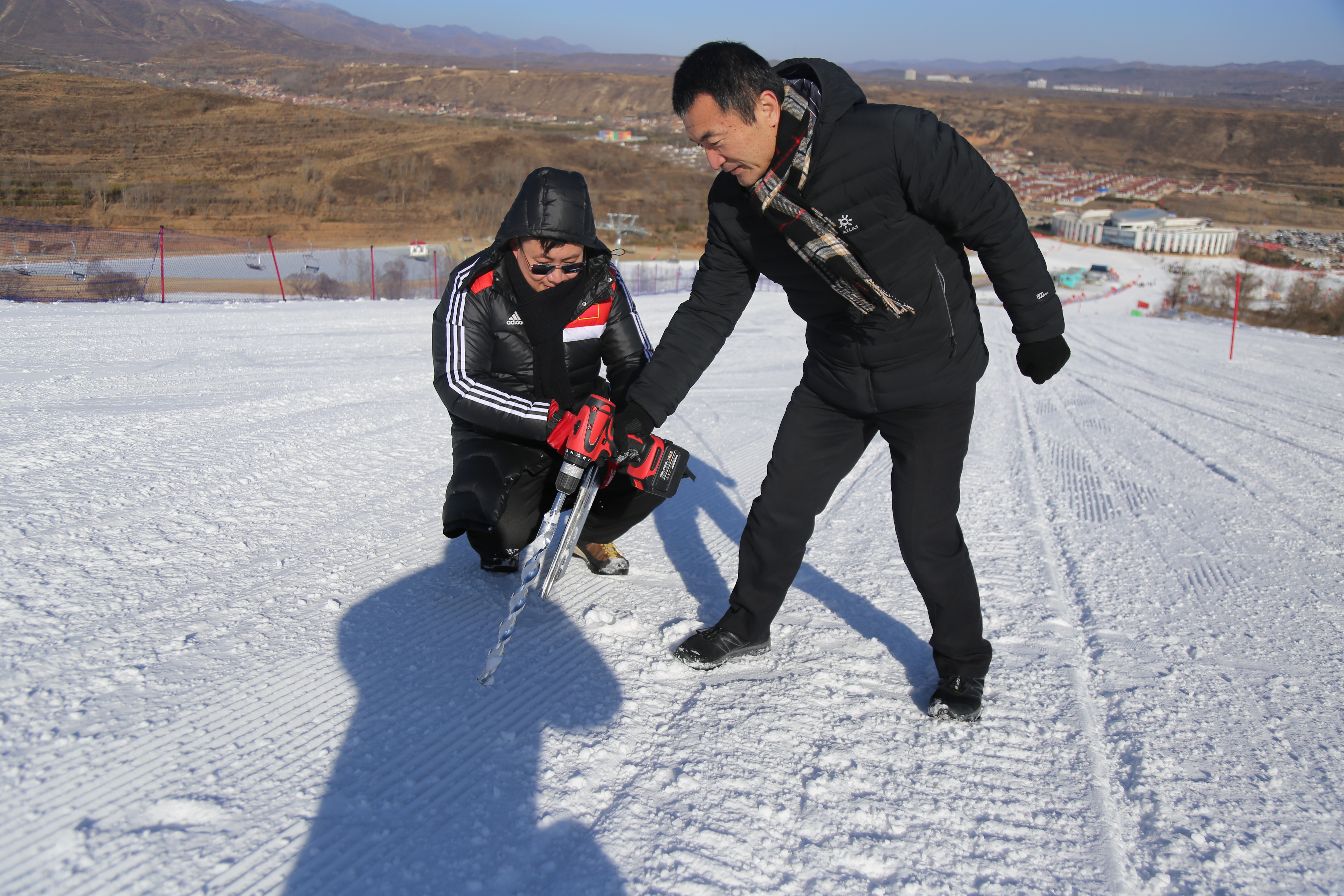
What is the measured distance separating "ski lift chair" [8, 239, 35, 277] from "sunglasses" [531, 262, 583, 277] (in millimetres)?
13003

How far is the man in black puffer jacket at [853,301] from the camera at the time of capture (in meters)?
2.14

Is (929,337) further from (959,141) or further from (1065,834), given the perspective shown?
(1065,834)

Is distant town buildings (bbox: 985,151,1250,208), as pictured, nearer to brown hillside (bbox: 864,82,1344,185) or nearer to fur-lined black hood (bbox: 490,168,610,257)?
brown hillside (bbox: 864,82,1344,185)

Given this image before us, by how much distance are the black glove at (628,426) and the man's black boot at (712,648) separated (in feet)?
2.26

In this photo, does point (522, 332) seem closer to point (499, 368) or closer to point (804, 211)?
point (499, 368)

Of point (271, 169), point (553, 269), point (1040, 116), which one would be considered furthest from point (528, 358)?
point (1040, 116)

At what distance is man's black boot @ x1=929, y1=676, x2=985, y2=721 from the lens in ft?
8.04

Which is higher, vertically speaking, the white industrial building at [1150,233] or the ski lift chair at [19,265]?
the white industrial building at [1150,233]

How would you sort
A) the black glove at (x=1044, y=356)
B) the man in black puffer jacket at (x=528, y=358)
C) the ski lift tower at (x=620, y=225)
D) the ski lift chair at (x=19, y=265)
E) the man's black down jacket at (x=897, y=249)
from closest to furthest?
the man's black down jacket at (x=897, y=249)
the black glove at (x=1044, y=356)
the man in black puffer jacket at (x=528, y=358)
the ski lift chair at (x=19, y=265)
the ski lift tower at (x=620, y=225)

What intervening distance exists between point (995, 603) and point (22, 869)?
3.17 metres

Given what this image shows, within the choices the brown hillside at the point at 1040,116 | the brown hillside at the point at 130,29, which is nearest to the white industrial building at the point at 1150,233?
the brown hillside at the point at 1040,116

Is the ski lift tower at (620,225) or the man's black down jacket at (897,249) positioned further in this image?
the ski lift tower at (620,225)

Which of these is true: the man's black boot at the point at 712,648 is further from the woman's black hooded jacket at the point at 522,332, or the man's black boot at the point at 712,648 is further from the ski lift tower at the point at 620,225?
the ski lift tower at the point at 620,225

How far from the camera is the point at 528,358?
3.24 meters
